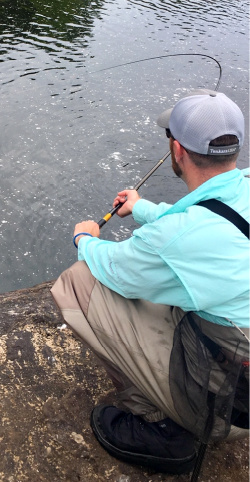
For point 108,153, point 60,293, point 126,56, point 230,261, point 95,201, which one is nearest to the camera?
point 230,261

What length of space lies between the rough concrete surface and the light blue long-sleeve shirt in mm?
1106

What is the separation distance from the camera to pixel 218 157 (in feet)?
7.21

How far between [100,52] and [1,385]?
9800mm

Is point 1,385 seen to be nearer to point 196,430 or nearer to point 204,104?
point 196,430

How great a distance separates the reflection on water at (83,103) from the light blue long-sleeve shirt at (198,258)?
3.44 metres

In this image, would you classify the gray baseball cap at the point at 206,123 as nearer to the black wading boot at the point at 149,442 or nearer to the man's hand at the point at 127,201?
the man's hand at the point at 127,201

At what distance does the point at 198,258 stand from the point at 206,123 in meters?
0.66

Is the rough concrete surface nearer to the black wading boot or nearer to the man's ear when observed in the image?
the black wading boot

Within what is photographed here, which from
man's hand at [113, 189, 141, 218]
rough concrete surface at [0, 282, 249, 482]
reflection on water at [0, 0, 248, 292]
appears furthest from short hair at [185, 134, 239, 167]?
reflection on water at [0, 0, 248, 292]

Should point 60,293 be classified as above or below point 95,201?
above

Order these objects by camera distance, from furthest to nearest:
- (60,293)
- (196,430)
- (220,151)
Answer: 1. (60,293)
2. (196,430)
3. (220,151)

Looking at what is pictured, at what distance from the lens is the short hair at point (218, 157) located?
7.18 feet

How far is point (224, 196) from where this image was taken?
2.09m

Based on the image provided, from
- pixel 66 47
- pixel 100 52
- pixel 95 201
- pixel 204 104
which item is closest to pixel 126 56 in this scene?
pixel 100 52
